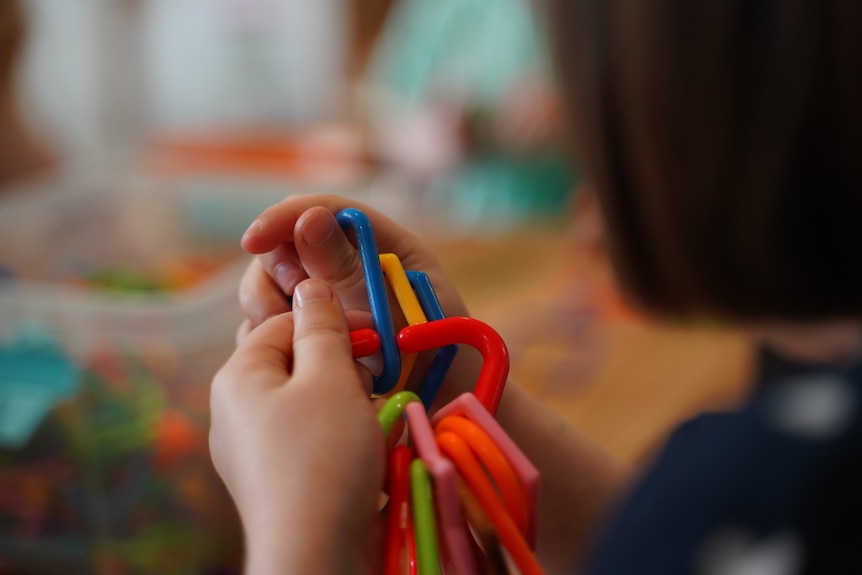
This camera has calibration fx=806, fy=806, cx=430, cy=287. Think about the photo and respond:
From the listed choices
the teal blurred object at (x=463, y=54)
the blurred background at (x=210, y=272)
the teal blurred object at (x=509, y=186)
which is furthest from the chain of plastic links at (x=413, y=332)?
the teal blurred object at (x=463, y=54)

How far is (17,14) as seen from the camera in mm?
911

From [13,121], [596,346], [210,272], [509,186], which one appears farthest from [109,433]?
[509,186]

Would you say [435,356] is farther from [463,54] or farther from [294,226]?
[463,54]

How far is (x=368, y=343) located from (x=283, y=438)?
5 cm

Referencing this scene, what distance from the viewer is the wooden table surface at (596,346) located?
62cm

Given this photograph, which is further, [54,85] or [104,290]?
[54,85]

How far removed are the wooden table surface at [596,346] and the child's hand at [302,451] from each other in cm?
32

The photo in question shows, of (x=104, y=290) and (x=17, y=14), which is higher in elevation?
(x=17, y=14)

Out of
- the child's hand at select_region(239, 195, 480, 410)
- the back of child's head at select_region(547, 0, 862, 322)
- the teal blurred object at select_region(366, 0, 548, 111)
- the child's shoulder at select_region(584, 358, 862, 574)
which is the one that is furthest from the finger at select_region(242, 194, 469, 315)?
the teal blurred object at select_region(366, 0, 548, 111)

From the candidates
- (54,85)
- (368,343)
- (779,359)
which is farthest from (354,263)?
(54,85)

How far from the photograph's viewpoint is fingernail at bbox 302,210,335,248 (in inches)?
11.0

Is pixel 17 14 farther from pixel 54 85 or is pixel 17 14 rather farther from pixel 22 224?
pixel 54 85

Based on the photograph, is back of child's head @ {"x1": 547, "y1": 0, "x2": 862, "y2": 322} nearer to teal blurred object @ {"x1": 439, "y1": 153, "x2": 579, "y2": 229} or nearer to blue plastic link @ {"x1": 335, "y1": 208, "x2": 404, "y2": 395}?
blue plastic link @ {"x1": 335, "y1": 208, "x2": 404, "y2": 395}

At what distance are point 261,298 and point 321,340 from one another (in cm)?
7
